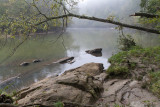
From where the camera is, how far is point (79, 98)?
4121mm

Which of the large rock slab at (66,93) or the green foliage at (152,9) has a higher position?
the green foliage at (152,9)

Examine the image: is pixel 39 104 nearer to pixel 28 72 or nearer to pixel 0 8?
pixel 28 72

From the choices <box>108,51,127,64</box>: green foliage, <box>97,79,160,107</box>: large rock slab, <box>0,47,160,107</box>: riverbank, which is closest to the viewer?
<box>0,47,160,107</box>: riverbank

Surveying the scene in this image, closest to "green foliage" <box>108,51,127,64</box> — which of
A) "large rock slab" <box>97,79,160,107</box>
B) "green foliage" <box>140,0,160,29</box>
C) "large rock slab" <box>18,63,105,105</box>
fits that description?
"green foliage" <box>140,0,160,29</box>

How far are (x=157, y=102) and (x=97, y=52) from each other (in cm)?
1464

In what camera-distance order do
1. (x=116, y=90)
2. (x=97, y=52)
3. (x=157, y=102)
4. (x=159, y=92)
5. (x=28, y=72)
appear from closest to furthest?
(x=157, y=102)
(x=159, y=92)
(x=116, y=90)
(x=28, y=72)
(x=97, y=52)

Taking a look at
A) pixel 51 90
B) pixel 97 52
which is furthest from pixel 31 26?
pixel 97 52

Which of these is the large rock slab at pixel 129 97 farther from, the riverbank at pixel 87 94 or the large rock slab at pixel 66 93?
the large rock slab at pixel 66 93

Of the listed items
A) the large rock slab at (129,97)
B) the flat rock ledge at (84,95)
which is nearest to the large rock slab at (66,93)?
the flat rock ledge at (84,95)

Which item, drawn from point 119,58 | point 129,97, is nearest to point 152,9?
point 119,58

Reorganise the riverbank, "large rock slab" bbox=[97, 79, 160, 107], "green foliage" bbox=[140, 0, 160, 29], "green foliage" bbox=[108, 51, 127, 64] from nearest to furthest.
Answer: the riverbank, "large rock slab" bbox=[97, 79, 160, 107], "green foliage" bbox=[140, 0, 160, 29], "green foliage" bbox=[108, 51, 127, 64]

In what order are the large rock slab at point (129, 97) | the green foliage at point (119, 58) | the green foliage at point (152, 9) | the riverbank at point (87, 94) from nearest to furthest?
1. the riverbank at point (87, 94)
2. the large rock slab at point (129, 97)
3. the green foliage at point (152, 9)
4. the green foliage at point (119, 58)

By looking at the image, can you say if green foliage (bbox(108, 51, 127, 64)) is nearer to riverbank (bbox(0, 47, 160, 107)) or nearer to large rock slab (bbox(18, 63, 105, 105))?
riverbank (bbox(0, 47, 160, 107))

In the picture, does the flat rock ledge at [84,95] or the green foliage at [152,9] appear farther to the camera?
the green foliage at [152,9]
